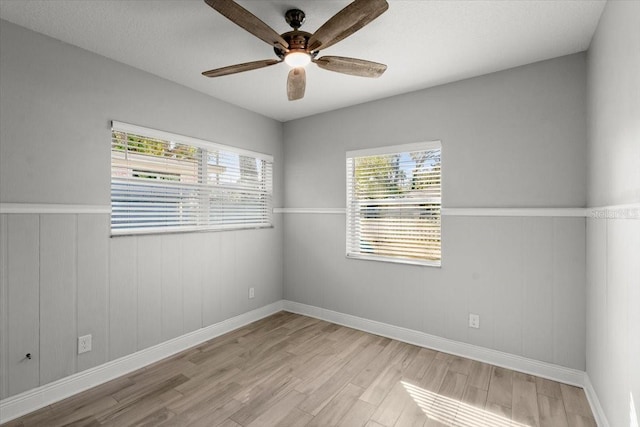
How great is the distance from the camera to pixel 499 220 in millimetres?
2781

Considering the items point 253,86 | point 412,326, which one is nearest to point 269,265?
point 412,326

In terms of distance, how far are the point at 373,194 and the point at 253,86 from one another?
1.71m

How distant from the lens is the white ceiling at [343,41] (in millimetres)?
1943

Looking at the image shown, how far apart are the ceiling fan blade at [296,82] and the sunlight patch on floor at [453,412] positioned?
2.44 m

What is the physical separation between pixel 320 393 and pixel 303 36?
2492 millimetres

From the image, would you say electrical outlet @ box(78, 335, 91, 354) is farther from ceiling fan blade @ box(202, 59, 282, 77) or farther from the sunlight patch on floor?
the sunlight patch on floor

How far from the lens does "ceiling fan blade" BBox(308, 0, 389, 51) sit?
1.53 meters

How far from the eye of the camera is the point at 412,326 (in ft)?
10.7

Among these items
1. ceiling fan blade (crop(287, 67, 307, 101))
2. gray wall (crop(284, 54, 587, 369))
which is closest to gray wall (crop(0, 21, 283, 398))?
ceiling fan blade (crop(287, 67, 307, 101))

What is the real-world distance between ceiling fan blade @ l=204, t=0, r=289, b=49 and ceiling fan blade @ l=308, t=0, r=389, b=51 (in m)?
0.23

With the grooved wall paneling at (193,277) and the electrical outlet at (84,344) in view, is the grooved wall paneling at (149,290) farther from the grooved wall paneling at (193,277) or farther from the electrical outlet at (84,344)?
the electrical outlet at (84,344)

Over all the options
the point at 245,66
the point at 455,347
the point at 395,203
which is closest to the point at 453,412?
the point at 455,347

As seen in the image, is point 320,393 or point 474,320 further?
point 474,320

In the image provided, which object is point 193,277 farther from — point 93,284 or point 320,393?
point 320,393
